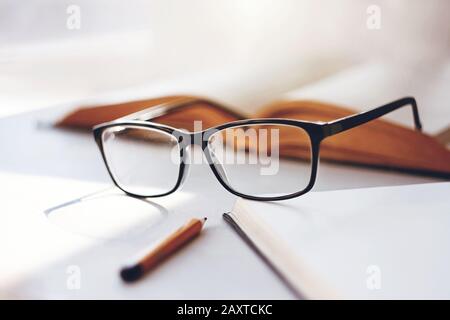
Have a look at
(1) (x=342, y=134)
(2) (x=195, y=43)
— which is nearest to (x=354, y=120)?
(1) (x=342, y=134)

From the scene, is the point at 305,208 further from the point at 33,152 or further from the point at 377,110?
the point at 33,152

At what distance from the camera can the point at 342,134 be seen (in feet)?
1.92

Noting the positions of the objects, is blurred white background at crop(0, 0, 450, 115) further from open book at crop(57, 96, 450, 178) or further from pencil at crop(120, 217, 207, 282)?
pencil at crop(120, 217, 207, 282)

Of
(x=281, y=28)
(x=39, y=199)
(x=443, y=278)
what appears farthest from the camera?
(x=281, y=28)

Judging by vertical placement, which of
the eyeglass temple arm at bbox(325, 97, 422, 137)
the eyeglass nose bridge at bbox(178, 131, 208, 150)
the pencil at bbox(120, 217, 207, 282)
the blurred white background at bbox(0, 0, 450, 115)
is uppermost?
the blurred white background at bbox(0, 0, 450, 115)

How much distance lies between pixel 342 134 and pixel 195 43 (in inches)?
22.2

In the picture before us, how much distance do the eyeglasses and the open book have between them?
15 millimetres

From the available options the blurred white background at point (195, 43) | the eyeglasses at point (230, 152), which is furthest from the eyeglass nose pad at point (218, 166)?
the blurred white background at point (195, 43)

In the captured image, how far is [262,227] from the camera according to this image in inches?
15.0

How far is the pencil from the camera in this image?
1.10 ft

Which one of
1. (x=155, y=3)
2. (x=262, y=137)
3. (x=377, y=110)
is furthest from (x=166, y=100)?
(x=155, y=3)

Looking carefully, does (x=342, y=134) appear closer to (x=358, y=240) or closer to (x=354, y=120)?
(x=354, y=120)

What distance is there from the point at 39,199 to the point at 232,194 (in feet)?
0.65

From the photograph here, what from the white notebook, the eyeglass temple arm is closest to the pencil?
the white notebook
